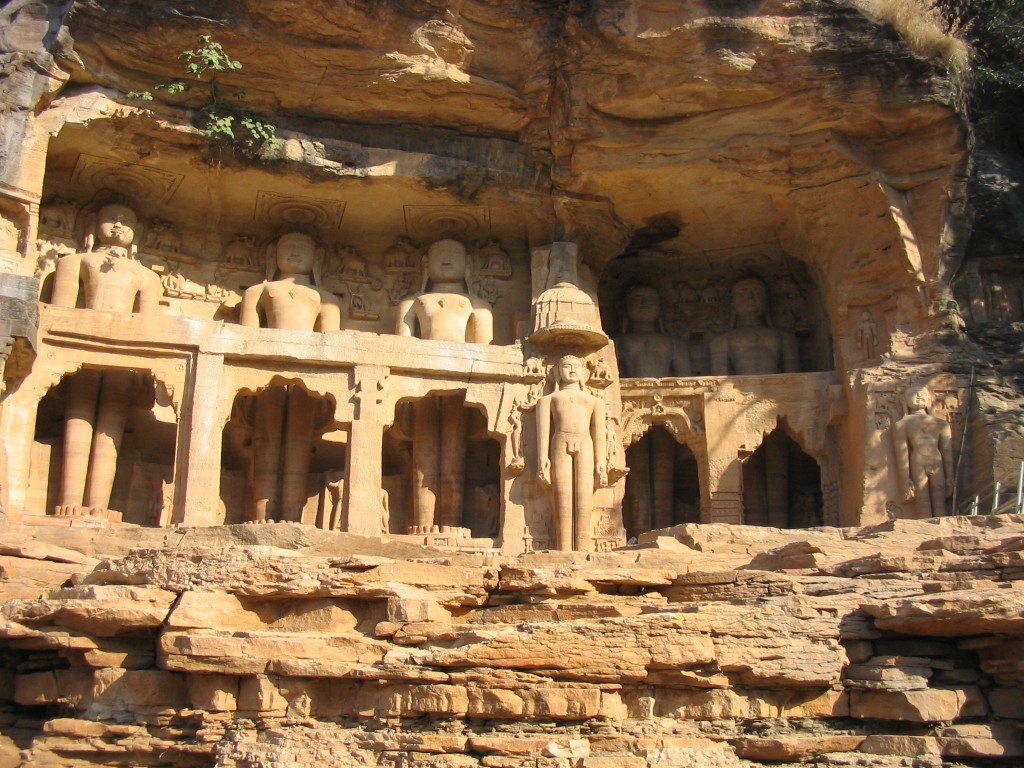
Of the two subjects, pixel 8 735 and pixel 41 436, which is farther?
pixel 41 436

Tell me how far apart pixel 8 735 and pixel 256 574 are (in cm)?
257

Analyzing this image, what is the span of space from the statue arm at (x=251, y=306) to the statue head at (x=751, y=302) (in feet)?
25.8

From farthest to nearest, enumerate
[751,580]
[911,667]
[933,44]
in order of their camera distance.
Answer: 1. [933,44]
2. [751,580]
3. [911,667]

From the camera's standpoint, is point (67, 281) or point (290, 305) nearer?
point (67, 281)

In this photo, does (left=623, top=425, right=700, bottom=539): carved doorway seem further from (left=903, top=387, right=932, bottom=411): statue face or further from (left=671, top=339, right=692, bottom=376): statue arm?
(left=903, top=387, right=932, bottom=411): statue face

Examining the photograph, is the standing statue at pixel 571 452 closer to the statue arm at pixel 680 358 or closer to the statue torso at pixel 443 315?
the statue torso at pixel 443 315

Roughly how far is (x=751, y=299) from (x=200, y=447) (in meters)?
9.39

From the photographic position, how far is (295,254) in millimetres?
19922

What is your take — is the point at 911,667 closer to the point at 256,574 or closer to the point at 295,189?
the point at 256,574

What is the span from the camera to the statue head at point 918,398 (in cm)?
1758

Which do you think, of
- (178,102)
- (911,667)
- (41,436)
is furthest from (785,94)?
(41,436)

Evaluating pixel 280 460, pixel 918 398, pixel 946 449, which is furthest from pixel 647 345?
pixel 280 460

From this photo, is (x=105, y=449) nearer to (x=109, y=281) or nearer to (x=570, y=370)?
(x=109, y=281)

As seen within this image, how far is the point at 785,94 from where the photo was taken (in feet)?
59.2
